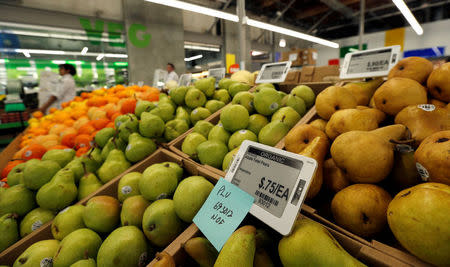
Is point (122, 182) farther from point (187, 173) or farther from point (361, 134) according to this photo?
point (361, 134)

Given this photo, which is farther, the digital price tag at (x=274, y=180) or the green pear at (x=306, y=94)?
the green pear at (x=306, y=94)

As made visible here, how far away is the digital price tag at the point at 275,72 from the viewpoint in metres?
2.13

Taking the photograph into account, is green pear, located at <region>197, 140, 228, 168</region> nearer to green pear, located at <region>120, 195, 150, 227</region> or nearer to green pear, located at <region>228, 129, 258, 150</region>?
green pear, located at <region>228, 129, 258, 150</region>

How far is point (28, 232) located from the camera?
49.6 inches

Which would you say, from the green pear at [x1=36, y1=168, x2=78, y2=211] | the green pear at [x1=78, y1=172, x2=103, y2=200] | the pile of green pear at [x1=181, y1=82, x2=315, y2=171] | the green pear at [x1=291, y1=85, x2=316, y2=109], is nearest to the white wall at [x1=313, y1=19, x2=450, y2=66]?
the green pear at [x1=291, y1=85, x2=316, y2=109]

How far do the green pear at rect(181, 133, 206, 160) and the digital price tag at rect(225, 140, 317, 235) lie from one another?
0.66 metres

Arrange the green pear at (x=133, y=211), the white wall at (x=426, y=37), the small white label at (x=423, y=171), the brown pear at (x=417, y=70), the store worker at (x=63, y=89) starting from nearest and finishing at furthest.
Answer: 1. the small white label at (x=423, y=171)
2. the green pear at (x=133, y=211)
3. the brown pear at (x=417, y=70)
4. the store worker at (x=63, y=89)
5. the white wall at (x=426, y=37)

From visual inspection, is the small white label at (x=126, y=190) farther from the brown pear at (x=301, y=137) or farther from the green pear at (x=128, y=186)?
the brown pear at (x=301, y=137)

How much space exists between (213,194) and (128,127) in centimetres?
108

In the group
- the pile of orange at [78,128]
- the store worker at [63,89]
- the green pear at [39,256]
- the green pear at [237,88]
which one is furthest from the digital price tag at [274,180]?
the store worker at [63,89]

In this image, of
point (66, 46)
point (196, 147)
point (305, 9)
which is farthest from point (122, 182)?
point (305, 9)

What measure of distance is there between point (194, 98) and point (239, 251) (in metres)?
1.62

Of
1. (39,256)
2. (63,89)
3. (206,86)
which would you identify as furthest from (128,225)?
(63,89)

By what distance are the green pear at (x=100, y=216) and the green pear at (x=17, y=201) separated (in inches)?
21.9
